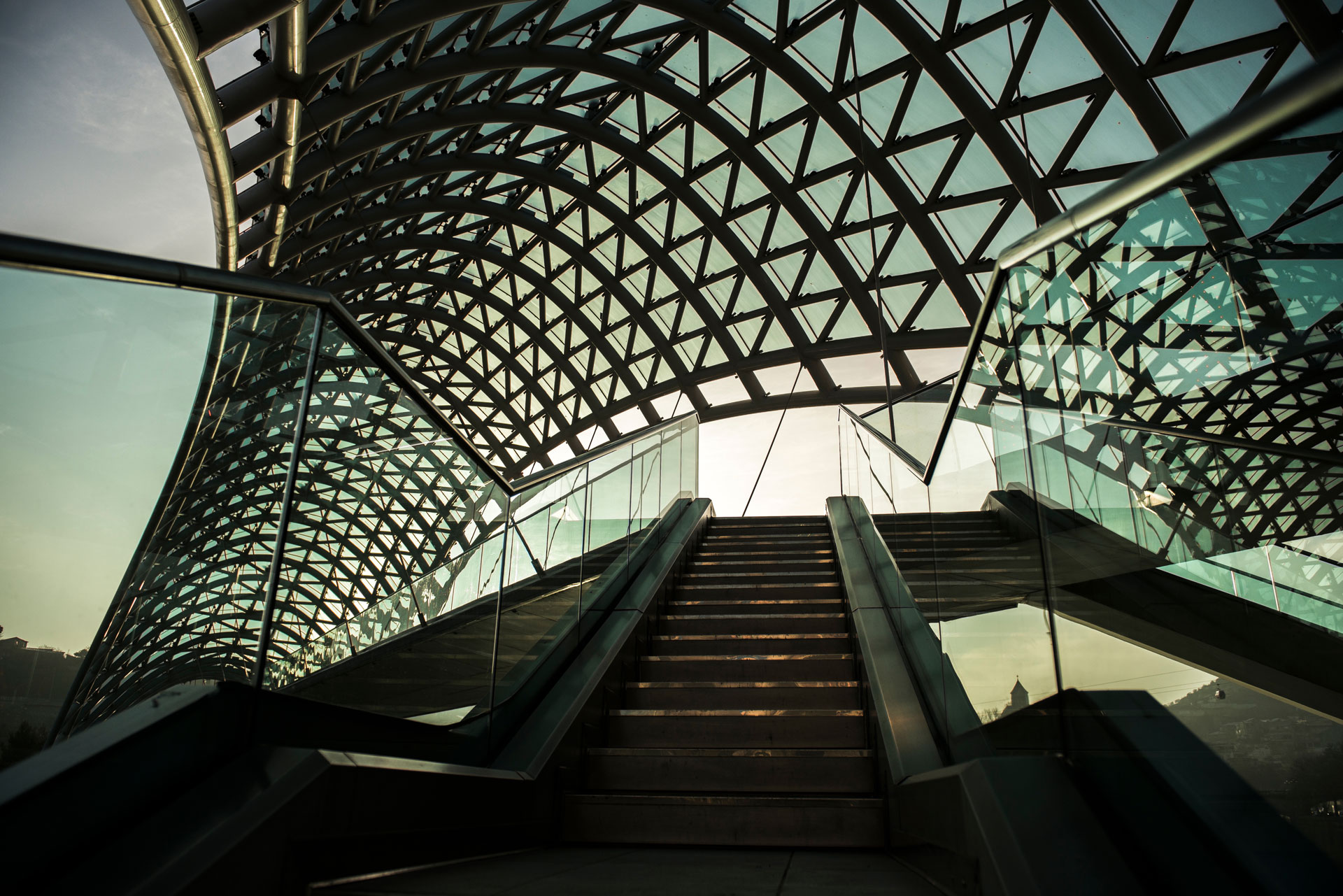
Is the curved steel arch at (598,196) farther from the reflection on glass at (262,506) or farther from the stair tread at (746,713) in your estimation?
the stair tread at (746,713)

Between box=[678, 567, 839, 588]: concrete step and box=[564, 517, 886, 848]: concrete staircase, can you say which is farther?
box=[678, 567, 839, 588]: concrete step

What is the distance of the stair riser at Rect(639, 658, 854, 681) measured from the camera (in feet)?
17.1

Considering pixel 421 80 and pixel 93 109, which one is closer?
pixel 93 109

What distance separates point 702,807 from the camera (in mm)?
3844

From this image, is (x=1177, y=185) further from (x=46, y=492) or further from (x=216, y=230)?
(x=216, y=230)

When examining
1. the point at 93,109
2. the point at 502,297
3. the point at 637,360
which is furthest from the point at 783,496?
the point at 93,109

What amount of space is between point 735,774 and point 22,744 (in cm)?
309

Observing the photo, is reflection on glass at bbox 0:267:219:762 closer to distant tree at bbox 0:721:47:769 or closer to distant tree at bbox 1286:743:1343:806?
distant tree at bbox 0:721:47:769

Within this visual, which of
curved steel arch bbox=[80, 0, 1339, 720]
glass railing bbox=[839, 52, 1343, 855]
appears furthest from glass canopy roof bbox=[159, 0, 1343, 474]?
glass railing bbox=[839, 52, 1343, 855]

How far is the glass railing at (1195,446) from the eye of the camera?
5.22 ft

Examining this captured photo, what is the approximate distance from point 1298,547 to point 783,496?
23260 mm

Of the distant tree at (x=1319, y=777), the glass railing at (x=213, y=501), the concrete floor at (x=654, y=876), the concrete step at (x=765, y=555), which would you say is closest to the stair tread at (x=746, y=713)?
the concrete floor at (x=654, y=876)

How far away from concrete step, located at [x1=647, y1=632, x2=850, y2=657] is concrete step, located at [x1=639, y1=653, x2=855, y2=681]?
0.27 meters

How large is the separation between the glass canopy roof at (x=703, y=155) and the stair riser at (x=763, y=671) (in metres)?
6.68
